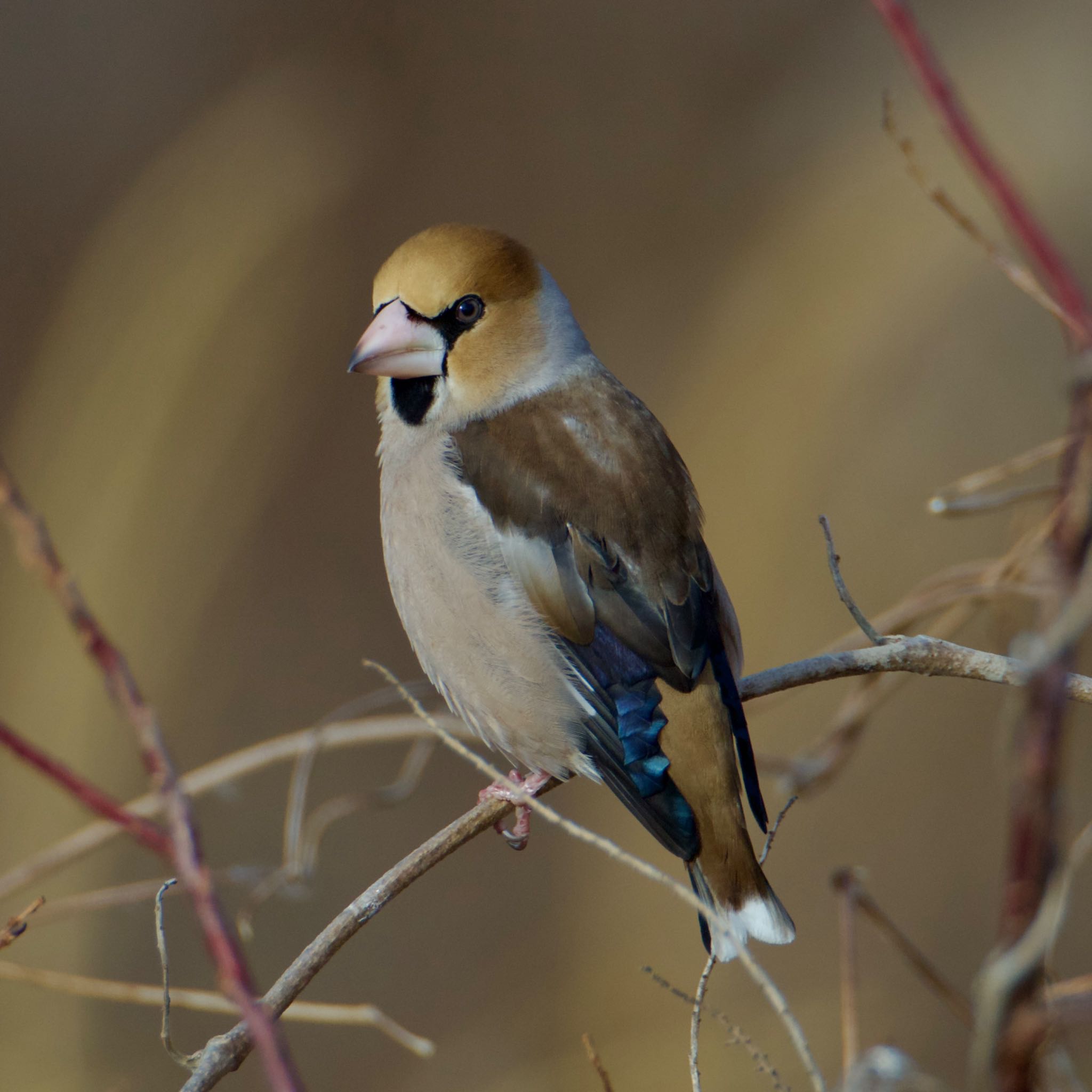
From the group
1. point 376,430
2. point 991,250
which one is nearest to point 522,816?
point 991,250

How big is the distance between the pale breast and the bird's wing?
34mm

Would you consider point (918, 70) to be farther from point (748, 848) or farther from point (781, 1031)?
point (781, 1031)

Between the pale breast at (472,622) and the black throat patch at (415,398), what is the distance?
0.33 feet

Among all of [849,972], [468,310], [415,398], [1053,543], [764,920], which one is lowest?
[764,920]

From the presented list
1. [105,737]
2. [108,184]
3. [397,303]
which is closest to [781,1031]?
[105,737]

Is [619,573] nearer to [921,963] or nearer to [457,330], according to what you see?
[457,330]

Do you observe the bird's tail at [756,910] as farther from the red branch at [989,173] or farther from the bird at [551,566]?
the red branch at [989,173]

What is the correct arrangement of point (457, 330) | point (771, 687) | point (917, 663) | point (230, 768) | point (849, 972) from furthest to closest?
point (457, 330) → point (230, 768) → point (771, 687) → point (917, 663) → point (849, 972)

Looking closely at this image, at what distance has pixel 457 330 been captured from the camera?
244 centimetres

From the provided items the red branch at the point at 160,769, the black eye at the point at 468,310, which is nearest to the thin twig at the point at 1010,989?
the red branch at the point at 160,769

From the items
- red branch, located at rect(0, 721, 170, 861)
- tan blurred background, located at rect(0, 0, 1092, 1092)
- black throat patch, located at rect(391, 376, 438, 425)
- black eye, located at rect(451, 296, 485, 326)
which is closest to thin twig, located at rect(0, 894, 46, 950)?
red branch, located at rect(0, 721, 170, 861)

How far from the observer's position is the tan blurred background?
3805 mm

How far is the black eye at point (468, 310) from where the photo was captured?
243 cm

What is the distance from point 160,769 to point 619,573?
152 cm
